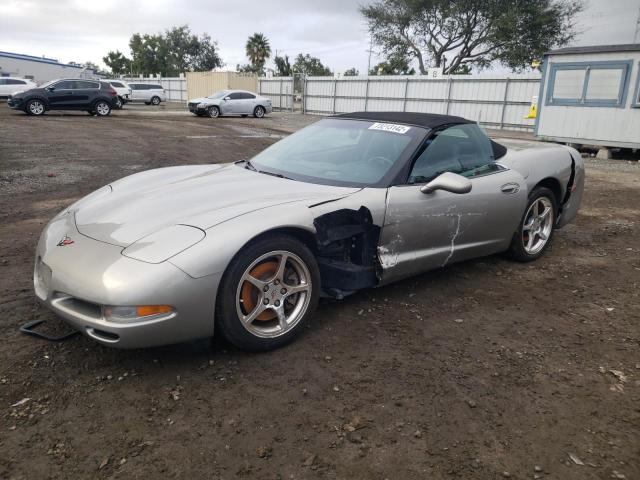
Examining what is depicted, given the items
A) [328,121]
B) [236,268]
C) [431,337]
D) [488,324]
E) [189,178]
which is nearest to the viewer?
[236,268]

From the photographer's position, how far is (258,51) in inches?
2751

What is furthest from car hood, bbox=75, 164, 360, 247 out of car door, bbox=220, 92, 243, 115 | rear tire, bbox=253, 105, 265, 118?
rear tire, bbox=253, 105, 265, 118

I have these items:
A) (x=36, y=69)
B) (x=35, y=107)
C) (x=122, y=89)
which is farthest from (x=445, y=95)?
(x=36, y=69)

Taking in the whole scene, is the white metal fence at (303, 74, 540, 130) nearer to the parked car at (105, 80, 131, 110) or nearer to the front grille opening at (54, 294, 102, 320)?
the parked car at (105, 80, 131, 110)

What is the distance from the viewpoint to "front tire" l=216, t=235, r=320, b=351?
2723 mm

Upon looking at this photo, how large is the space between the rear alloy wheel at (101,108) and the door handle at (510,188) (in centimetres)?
2064

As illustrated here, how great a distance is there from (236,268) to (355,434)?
1.03 metres

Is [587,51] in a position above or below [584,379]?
above

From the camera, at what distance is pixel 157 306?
98.0 inches

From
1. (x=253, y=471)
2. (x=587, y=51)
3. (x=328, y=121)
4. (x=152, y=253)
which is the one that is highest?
(x=587, y=51)

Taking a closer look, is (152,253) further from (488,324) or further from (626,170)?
(626,170)

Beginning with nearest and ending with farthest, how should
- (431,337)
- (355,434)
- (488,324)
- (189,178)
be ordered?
(355,434)
(431,337)
(488,324)
(189,178)

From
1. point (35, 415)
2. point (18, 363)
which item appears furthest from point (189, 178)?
point (35, 415)

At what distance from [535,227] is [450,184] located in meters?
1.87
